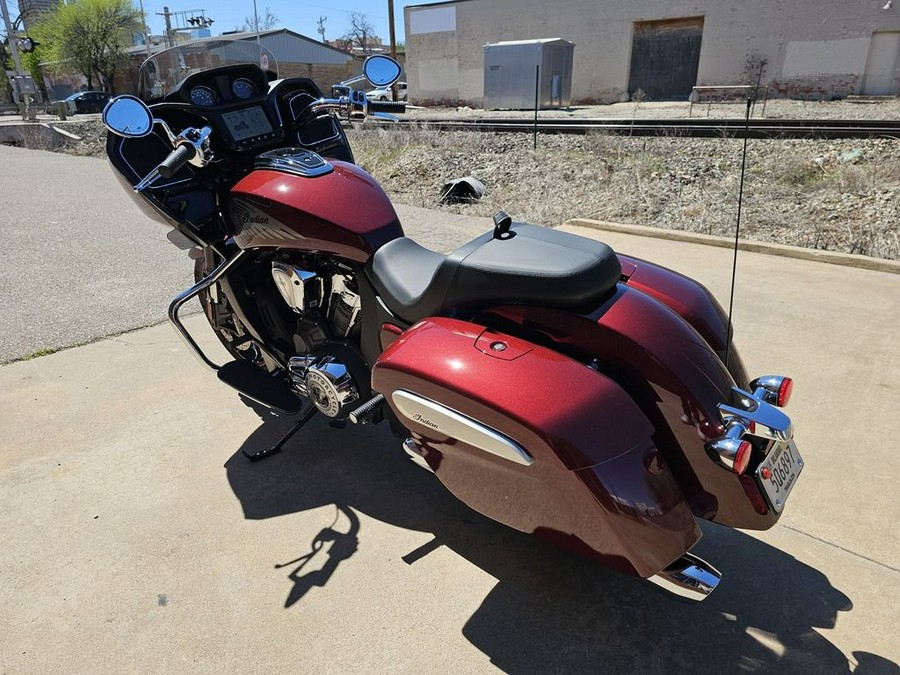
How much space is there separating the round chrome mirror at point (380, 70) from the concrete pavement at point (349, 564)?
1755 mm

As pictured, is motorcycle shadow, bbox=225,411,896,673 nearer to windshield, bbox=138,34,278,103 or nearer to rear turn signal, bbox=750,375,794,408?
rear turn signal, bbox=750,375,794,408

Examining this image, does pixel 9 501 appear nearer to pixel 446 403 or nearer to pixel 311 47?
pixel 446 403

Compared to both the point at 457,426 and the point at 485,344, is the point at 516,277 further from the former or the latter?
the point at 457,426

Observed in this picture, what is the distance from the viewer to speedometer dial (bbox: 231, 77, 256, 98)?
2.92 m

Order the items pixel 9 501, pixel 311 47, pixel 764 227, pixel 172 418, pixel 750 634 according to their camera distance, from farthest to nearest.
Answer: pixel 311 47 < pixel 764 227 < pixel 172 418 < pixel 9 501 < pixel 750 634

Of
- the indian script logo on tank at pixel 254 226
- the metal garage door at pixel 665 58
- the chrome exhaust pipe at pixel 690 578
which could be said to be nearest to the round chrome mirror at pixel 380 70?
the indian script logo on tank at pixel 254 226

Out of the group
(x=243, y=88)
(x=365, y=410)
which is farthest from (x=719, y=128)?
(x=365, y=410)

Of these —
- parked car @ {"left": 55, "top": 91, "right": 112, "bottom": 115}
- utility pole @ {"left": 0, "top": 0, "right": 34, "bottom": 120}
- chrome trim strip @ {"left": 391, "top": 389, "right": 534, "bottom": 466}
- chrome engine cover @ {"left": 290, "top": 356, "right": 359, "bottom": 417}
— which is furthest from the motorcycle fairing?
parked car @ {"left": 55, "top": 91, "right": 112, "bottom": 115}

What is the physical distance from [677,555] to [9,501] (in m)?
2.64

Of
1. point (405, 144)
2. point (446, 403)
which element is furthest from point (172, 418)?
point (405, 144)

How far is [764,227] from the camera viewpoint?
8.10 meters

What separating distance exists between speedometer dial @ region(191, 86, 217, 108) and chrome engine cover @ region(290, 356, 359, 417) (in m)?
1.20

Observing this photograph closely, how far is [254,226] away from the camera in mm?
2604

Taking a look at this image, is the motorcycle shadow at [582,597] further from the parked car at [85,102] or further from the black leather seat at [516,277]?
the parked car at [85,102]
